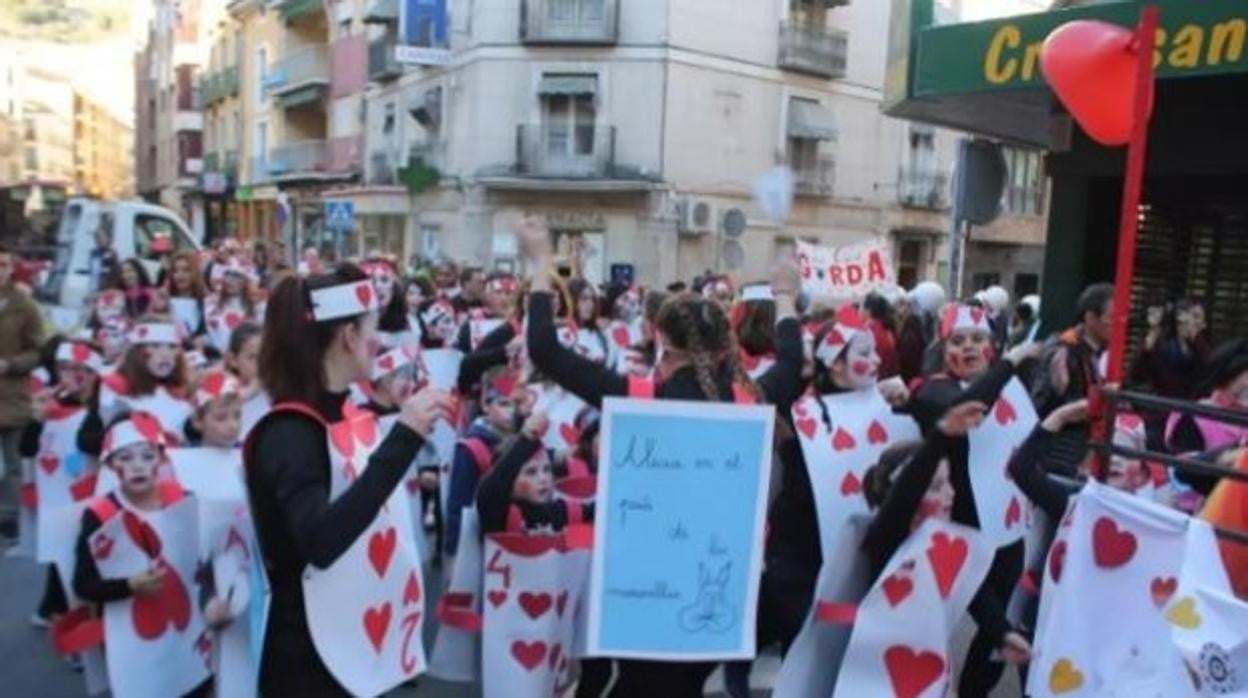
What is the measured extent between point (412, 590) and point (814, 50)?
27000mm

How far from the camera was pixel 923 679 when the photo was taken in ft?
12.4

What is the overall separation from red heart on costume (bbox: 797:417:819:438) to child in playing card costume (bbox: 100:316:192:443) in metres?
2.85

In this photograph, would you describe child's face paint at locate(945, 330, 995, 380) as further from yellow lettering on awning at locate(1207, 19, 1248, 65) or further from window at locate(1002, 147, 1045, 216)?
window at locate(1002, 147, 1045, 216)

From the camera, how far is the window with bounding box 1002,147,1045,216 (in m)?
34.3

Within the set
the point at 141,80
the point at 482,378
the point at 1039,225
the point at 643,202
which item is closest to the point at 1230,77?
the point at 482,378

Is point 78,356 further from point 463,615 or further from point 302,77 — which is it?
point 302,77

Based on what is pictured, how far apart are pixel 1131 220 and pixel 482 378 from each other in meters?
3.76

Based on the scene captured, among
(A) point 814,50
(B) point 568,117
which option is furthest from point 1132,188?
(A) point 814,50

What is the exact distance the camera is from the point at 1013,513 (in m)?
4.57

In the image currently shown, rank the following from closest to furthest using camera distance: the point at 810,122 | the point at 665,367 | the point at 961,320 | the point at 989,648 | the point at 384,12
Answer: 1. the point at 665,367
2. the point at 989,648
3. the point at 961,320
4. the point at 810,122
5. the point at 384,12

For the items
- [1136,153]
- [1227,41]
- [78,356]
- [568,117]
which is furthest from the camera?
[568,117]

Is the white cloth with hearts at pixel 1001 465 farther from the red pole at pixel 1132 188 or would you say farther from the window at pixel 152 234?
the window at pixel 152 234

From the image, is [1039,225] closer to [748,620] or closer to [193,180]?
[748,620]

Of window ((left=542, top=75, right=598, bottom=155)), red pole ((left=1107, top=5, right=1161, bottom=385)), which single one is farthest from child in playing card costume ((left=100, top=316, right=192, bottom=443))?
window ((left=542, top=75, right=598, bottom=155))
